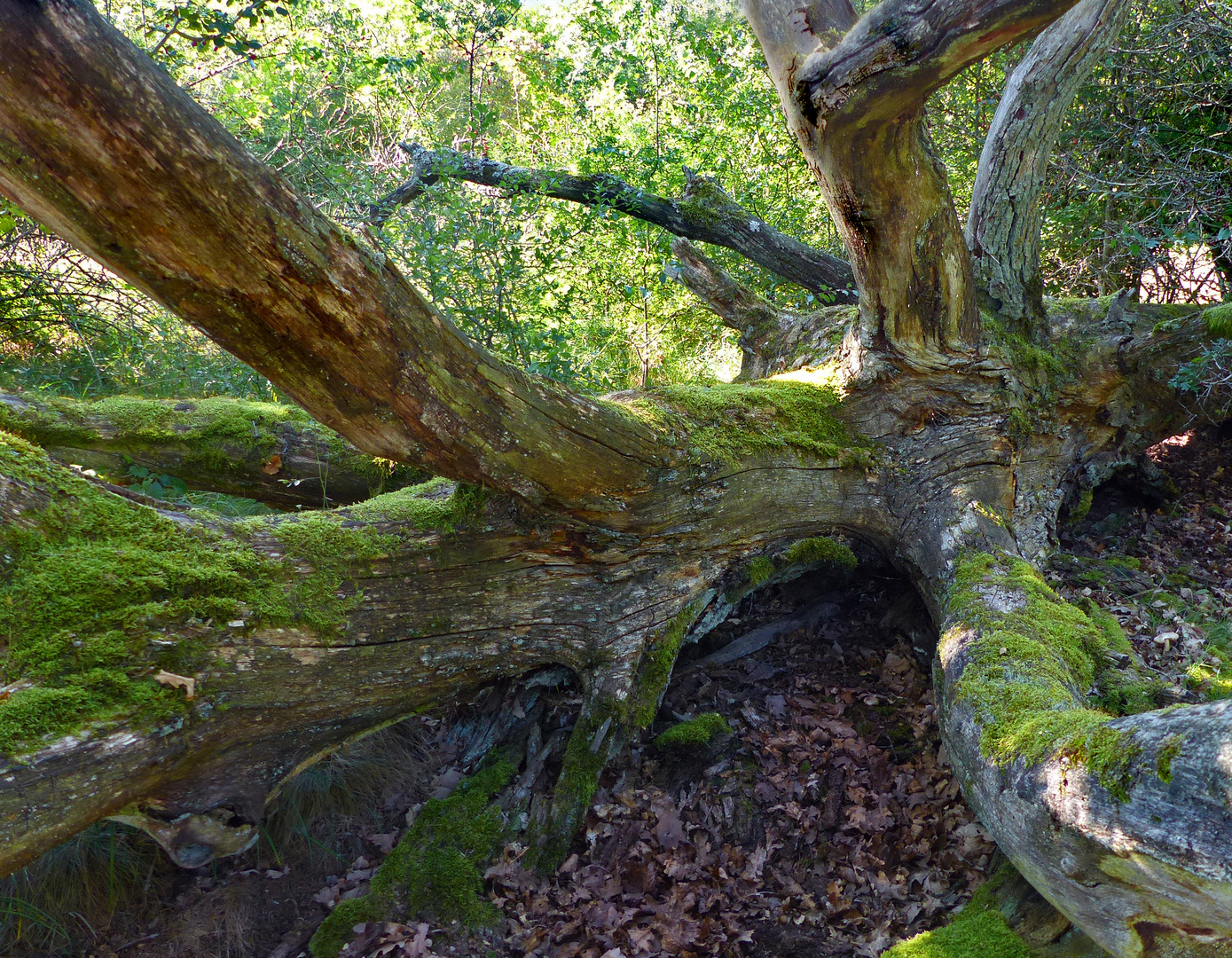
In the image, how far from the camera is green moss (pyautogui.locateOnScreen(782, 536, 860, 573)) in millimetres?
4910

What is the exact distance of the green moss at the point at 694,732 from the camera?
4375 millimetres

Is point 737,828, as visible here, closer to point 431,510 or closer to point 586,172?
point 431,510

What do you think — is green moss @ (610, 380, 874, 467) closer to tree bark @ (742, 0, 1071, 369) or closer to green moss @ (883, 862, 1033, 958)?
tree bark @ (742, 0, 1071, 369)

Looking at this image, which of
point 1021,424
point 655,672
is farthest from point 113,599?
point 1021,424

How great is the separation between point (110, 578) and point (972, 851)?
4.16 meters

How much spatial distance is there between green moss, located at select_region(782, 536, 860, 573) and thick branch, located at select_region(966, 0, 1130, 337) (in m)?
2.39

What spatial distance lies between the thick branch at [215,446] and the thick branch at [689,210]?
10.9 feet

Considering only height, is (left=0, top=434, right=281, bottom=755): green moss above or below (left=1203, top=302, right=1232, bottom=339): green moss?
below

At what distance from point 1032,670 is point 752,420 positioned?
6.78ft

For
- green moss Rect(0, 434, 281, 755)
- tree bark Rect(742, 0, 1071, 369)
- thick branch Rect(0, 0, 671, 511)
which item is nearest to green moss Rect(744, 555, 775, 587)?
thick branch Rect(0, 0, 671, 511)

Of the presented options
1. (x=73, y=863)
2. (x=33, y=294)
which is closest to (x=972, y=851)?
(x=73, y=863)

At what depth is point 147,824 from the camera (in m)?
3.00

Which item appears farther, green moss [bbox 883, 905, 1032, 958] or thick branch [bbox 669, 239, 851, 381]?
thick branch [bbox 669, 239, 851, 381]

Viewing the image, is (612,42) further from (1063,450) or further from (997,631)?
(997,631)
